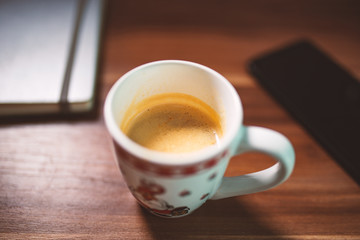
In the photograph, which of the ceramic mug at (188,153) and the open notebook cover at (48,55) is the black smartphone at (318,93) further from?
the open notebook cover at (48,55)

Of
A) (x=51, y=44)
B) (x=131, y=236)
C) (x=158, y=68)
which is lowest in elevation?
(x=131, y=236)

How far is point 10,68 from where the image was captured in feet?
1.87

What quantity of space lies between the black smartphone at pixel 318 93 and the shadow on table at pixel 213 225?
7.8 inches

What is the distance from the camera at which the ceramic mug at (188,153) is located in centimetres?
29

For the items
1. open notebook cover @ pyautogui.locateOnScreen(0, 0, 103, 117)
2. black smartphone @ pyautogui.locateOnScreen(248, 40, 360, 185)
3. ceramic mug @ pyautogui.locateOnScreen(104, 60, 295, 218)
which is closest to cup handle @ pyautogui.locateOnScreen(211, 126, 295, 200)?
ceramic mug @ pyautogui.locateOnScreen(104, 60, 295, 218)

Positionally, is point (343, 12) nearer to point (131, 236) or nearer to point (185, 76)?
point (185, 76)

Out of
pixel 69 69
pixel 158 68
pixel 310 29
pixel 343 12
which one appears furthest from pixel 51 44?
pixel 343 12

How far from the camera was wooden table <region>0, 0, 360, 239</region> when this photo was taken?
411mm

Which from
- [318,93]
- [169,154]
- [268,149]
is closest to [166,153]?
[169,154]

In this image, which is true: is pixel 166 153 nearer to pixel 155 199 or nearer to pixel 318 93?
pixel 155 199

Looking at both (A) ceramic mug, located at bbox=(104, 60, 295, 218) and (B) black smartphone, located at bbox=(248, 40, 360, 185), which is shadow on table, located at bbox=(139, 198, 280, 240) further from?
(B) black smartphone, located at bbox=(248, 40, 360, 185)

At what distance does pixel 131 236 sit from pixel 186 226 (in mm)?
78

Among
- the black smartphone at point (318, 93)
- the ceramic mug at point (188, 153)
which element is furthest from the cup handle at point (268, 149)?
the black smartphone at point (318, 93)

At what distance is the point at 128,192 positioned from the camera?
446 millimetres
